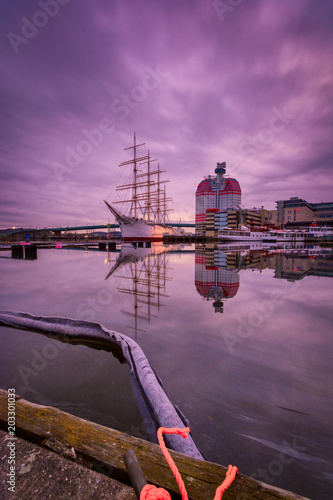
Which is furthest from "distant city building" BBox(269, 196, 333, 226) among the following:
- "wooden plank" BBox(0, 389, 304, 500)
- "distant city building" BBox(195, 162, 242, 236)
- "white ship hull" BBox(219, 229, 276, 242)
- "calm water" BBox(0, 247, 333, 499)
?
"wooden plank" BBox(0, 389, 304, 500)

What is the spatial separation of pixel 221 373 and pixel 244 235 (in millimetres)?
82432

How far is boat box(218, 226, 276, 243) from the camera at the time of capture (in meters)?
77.1

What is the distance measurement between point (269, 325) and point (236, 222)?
105 metres

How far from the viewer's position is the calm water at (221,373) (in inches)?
97.7

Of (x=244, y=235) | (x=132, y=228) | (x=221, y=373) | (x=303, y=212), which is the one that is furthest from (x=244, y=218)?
(x=221, y=373)

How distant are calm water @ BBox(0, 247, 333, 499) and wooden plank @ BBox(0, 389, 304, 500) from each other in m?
1.07

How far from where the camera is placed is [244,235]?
80.9 meters

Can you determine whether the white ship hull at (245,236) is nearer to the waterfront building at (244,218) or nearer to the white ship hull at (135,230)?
the waterfront building at (244,218)

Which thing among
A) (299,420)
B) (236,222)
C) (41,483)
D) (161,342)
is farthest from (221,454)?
(236,222)

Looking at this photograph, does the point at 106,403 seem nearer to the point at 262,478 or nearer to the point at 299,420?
the point at 262,478

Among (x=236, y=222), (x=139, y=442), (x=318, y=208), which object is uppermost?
(x=318, y=208)

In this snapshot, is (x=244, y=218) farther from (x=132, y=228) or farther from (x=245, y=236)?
(x=132, y=228)

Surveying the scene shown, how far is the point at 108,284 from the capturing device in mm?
10961

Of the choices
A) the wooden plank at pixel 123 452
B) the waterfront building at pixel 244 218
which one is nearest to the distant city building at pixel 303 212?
the waterfront building at pixel 244 218
